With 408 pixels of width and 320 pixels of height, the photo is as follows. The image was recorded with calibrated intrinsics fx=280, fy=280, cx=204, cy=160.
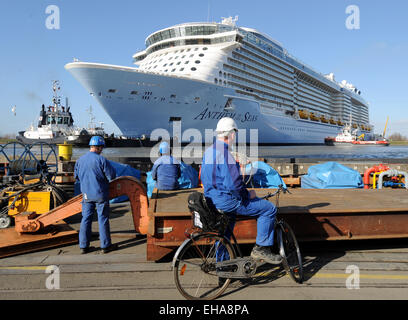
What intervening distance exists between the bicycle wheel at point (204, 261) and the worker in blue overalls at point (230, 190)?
34 centimetres

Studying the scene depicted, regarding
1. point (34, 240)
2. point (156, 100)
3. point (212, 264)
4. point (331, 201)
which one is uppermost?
point (156, 100)

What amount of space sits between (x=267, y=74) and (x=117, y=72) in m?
26.2

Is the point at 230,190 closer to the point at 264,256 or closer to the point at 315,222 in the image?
the point at 264,256

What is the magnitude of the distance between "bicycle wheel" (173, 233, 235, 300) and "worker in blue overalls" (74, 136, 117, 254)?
64.4 inches

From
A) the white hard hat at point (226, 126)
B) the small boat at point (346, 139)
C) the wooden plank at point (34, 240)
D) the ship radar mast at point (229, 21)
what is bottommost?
the wooden plank at point (34, 240)

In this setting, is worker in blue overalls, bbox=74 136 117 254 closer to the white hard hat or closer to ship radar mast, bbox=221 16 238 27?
the white hard hat

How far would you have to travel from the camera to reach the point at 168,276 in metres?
3.44

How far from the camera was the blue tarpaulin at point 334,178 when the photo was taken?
7.62 metres

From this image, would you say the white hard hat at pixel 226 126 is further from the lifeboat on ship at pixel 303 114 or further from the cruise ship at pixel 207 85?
the lifeboat on ship at pixel 303 114

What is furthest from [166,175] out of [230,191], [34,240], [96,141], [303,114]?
[303,114]

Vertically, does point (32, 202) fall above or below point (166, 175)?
below

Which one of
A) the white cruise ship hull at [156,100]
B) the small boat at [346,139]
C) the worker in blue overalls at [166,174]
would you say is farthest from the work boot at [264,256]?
the small boat at [346,139]

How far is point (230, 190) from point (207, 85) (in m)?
30.1
